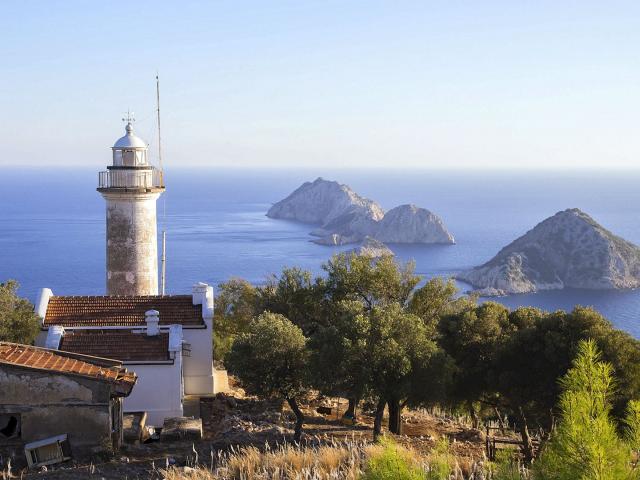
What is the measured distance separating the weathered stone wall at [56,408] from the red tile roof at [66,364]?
0.57 ft

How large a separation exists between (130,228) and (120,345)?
6098 millimetres

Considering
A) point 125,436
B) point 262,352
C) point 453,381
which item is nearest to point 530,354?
point 453,381

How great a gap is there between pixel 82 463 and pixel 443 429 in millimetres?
9221

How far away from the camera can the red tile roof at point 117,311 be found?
2211 cm

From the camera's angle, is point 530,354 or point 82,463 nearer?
point 82,463

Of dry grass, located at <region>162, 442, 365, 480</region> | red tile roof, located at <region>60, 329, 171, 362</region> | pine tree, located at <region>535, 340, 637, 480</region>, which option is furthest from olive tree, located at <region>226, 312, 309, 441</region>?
pine tree, located at <region>535, 340, 637, 480</region>

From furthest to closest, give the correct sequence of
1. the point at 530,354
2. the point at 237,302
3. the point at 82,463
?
the point at 237,302 < the point at 530,354 < the point at 82,463

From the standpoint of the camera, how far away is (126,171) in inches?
1029

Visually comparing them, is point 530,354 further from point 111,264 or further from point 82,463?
point 111,264

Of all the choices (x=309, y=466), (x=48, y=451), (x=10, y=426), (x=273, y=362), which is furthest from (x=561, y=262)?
(x=309, y=466)

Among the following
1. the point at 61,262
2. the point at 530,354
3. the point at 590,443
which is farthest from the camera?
the point at 61,262

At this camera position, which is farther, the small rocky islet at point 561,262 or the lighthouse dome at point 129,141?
the small rocky islet at point 561,262

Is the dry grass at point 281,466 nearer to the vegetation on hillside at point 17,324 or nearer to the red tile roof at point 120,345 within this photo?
the red tile roof at point 120,345

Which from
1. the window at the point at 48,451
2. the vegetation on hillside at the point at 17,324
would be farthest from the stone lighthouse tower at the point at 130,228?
the window at the point at 48,451
